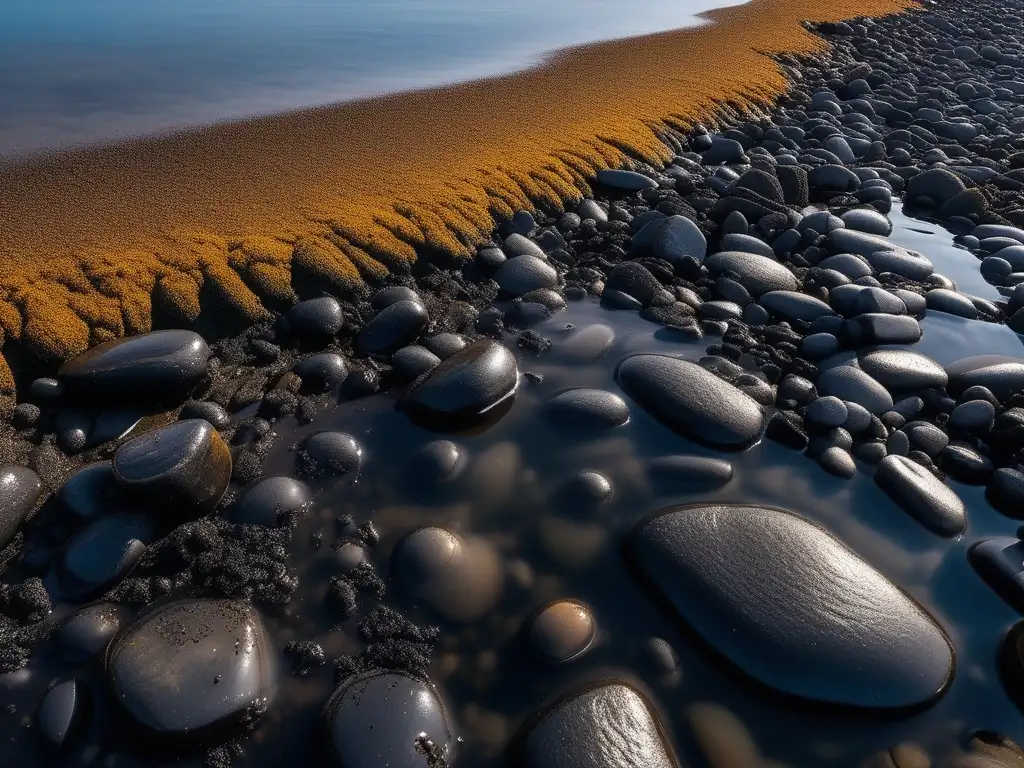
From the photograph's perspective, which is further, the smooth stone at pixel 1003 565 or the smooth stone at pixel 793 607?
the smooth stone at pixel 1003 565

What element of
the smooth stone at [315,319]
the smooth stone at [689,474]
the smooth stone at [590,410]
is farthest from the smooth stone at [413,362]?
the smooth stone at [689,474]

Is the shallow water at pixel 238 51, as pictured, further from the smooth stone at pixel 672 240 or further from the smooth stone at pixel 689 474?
the smooth stone at pixel 689 474

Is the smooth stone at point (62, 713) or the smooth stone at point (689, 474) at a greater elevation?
the smooth stone at point (62, 713)

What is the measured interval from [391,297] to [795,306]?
2.17 meters

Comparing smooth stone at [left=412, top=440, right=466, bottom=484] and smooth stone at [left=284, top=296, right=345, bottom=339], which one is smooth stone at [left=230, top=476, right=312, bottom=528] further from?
smooth stone at [left=284, top=296, right=345, bottom=339]

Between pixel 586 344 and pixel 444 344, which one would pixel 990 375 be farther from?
pixel 444 344

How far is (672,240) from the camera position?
13.2 feet

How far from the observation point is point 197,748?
173 cm

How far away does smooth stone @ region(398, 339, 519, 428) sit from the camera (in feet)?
Answer: 9.09

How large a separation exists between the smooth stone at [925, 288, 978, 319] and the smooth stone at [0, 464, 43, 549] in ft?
14.5

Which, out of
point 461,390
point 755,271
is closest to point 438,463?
point 461,390

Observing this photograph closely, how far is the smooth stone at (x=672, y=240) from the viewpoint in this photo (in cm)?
399

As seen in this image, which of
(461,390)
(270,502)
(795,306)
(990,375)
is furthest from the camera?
(795,306)

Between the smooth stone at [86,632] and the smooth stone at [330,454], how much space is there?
79 centimetres
